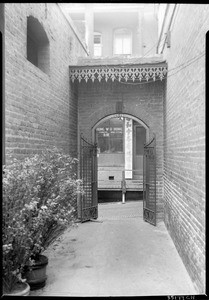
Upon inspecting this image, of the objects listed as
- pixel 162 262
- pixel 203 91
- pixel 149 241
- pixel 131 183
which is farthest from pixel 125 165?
pixel 203 91

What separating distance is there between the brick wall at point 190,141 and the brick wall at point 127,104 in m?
2.97

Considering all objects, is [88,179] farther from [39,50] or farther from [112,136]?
[112,136]

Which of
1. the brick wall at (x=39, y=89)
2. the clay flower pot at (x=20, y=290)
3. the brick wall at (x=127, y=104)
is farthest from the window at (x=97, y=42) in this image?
the clay flower pot at (x=20, y=290)

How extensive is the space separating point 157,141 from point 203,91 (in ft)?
18.7

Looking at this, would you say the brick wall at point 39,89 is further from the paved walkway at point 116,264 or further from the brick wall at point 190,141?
the brick wall at point 190,141

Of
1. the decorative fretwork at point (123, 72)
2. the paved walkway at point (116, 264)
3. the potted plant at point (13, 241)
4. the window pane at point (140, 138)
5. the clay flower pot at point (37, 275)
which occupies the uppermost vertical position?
the decorative fretwork at point (123, 72)

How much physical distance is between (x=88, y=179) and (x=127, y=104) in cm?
258

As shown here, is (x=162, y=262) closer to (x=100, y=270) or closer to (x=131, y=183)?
(x=100, y=270)

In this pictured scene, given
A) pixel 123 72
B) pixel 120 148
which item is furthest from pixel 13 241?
pixel 120 148

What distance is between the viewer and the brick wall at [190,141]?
4223 millimetres

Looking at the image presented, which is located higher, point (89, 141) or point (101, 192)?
point (89, 141)

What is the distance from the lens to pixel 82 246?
6.97 m

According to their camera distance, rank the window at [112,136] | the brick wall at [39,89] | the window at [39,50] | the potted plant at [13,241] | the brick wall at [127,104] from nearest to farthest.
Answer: the potted plant at [13,241]
the brick wall at [39,89]
the window at [39,50]
the brick wall at [127,104]
the window at [112,136]

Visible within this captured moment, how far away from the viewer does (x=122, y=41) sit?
68.0 feet
